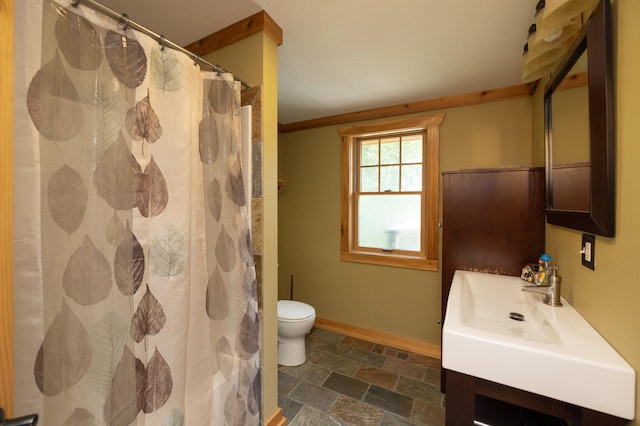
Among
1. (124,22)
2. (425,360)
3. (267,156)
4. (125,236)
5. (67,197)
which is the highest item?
(124,22)

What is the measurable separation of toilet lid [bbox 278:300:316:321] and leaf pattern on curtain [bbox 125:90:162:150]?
169cm

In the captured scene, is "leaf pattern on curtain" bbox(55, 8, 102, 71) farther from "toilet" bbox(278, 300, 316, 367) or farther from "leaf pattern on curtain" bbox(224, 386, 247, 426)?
"toilet" bbox(278, 300, 316, 367)

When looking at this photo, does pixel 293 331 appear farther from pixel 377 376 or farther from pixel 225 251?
pixel 225 251

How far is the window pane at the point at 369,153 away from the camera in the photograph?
2.86 meters

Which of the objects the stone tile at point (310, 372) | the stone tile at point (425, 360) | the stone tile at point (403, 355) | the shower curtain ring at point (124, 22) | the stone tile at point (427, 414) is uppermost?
the shower curtain ring at point (124, 22)

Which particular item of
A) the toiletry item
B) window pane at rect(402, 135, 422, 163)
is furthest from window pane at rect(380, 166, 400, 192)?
the toiletry item

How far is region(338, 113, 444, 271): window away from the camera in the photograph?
2506mm

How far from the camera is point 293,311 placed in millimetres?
2293

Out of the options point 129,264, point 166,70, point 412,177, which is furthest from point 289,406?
point 412,177

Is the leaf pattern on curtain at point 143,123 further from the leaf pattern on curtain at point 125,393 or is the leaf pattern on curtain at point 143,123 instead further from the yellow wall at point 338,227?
the yellow wall at point 338,227

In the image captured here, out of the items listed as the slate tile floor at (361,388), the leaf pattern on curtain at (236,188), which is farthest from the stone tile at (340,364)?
the leaf pattern on curtain at (236,188)

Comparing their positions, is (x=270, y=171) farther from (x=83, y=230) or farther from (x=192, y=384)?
(x=192, y=384)

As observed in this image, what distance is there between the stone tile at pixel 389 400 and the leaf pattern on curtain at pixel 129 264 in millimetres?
1749

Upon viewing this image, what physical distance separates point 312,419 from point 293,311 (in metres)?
0.79
